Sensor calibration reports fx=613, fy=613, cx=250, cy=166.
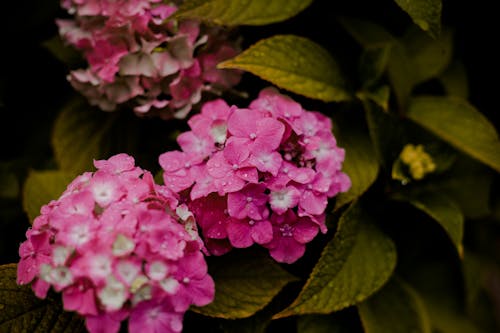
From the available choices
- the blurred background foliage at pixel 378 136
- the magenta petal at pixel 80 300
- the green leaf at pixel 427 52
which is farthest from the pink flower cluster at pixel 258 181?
the green leaf at pixel 427 52

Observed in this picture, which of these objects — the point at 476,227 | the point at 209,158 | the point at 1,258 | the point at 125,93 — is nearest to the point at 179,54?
the point at 125,93

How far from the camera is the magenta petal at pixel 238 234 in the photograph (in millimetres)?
1031

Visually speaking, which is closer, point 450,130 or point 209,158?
point 209,158

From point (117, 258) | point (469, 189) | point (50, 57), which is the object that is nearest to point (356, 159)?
point (469, 189)

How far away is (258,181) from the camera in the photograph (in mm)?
1026

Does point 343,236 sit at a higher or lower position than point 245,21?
lower

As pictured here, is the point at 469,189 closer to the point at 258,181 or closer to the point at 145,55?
the point at 258,181

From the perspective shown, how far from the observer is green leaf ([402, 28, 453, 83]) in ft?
4.89

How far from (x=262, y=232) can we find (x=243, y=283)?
12cm

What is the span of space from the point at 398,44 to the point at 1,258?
1.07 m

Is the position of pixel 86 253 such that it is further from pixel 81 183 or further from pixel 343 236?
pixel 343 236

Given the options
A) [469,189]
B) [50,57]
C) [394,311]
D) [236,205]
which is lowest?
[394,311]

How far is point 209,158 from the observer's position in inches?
43.4

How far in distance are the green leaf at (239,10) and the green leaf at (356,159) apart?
27 cm
